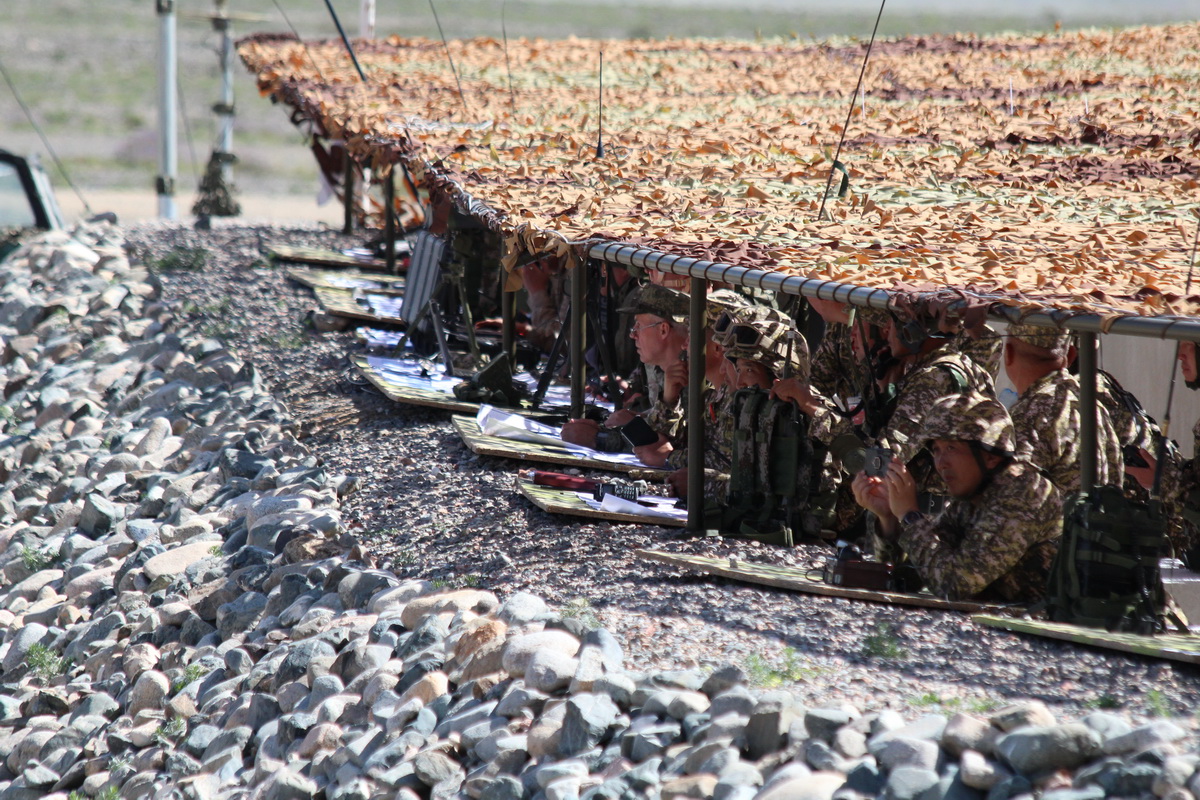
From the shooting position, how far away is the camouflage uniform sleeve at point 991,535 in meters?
5.10

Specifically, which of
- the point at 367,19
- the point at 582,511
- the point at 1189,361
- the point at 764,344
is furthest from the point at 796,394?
the point at 367,19

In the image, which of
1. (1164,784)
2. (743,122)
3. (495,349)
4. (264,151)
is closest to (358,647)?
(1164,784)

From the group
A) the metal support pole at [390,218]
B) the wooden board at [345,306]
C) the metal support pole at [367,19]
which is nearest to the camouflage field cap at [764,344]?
the wooden board at [345,306]

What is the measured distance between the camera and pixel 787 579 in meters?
5.51

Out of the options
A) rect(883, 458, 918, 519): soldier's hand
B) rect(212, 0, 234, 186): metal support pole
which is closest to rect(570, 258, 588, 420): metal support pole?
rect(883, 458, 918, 519): soldier's hand

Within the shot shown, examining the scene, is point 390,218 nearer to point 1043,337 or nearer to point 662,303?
point 662,303

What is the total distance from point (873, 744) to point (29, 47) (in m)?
66.0

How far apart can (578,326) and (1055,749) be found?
4.95m

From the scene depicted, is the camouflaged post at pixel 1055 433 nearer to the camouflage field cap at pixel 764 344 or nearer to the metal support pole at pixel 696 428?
the camouflage field cap at pixel 764 344

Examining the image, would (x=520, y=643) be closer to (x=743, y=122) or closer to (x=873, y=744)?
(x=873, y=744)

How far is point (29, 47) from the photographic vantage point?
63094mm

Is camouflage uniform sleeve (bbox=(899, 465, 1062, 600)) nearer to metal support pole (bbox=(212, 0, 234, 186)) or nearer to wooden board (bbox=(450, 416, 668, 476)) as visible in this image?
wooden board (bbox=(450, 416, 668, 476))

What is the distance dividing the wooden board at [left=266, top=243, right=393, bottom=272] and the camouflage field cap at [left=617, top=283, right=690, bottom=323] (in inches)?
327

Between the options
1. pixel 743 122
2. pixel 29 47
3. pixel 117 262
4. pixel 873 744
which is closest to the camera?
pixel 873 744
